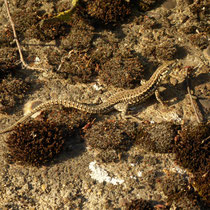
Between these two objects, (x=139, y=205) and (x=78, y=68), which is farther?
(x=78, y=68)

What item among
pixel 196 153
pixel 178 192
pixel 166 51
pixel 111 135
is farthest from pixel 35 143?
pixel 166 51

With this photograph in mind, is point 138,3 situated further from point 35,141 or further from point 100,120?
point 35,141

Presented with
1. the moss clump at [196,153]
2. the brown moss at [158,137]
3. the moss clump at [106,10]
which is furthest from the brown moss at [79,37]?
the moss clump at [196,153]

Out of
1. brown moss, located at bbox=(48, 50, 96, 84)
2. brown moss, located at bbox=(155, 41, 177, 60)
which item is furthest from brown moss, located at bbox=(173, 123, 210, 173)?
brown moss, located at bbox=(48, 50, 96, 84)

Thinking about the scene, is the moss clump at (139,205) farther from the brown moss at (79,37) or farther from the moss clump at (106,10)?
the moss clump at (106,10)

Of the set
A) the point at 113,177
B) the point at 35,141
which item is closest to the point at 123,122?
the point at 113,177

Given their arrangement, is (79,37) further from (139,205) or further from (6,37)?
(139,205)
